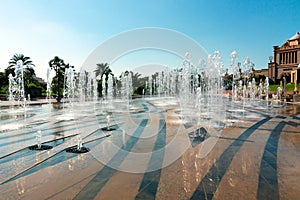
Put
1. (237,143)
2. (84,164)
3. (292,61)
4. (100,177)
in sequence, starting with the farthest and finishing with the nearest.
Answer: (292,61) < (237,143) < (84,164) < (100,177)

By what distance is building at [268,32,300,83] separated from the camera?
205 ft

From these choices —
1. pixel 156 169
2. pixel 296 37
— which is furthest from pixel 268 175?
pixel 296 37

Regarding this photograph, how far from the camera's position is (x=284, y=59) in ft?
213

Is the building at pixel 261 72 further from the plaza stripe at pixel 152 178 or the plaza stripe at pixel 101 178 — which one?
the plaza stripe at pixel 101 178

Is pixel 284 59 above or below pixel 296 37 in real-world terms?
below

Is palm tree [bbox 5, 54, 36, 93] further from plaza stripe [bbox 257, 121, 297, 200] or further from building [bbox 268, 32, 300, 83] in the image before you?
building [bbox 268, 32, 300, 83]

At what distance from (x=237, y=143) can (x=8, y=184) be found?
18.1ft

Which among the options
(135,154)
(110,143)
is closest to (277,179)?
(135,154)

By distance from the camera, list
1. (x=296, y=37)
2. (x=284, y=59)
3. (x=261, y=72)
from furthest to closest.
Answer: (x=261, y=72), (x=296, y=37), (x=284, y=59)

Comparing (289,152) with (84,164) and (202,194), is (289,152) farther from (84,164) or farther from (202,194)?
(84,164)

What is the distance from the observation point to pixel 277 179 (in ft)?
12.8

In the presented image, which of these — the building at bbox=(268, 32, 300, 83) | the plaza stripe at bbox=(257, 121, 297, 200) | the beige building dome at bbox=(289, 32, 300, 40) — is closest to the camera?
the plaza stripe at bbox=(257, 121, 297, 200)

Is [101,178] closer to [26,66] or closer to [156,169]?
[156,169]

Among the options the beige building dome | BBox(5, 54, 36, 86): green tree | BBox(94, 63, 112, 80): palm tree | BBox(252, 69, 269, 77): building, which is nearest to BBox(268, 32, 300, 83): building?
the beige building dome
